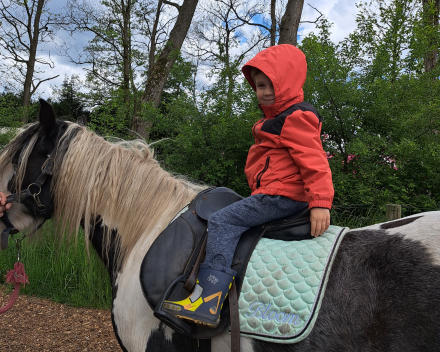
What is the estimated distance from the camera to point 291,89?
1721 mm

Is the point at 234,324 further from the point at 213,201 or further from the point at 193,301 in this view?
the point at 213,201

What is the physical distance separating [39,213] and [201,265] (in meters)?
1.09

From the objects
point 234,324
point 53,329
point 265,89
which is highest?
point 265,89

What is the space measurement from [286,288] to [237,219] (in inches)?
14.9

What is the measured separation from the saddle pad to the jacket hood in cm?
75

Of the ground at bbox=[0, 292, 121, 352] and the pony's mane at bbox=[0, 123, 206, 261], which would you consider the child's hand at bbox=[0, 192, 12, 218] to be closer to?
the pony's mane at bbox=[0, 123, 206, 261]

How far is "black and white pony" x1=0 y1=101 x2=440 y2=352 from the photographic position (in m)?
1.19

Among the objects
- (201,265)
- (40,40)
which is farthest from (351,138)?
(40,40)

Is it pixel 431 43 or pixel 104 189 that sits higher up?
pixel 431 43

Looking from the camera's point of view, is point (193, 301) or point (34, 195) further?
point (34, 195)

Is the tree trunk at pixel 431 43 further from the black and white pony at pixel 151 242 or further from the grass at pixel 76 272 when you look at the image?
the black and white pony at pixel 151 242

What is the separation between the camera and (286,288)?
4.33 feet

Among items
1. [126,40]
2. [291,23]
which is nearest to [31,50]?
[126,40]

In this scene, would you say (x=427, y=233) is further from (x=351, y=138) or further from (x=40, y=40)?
(x=40, y=40)
